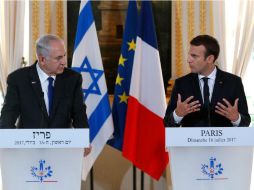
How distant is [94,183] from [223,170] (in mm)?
2498

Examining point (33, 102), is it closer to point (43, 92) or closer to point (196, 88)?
point (43, 92)

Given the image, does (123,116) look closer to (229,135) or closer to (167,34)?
(167,34)

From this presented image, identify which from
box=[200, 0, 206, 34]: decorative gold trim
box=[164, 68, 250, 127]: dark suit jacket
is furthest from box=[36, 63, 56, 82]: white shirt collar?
box=[200, 0, 206, 34]: decorative gold trim

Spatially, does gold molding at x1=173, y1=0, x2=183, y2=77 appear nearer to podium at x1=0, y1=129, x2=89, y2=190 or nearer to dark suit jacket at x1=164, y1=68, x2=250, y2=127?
dark suit jacket at x1=164, y1=68, x2=250, y2=127

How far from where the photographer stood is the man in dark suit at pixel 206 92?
2.99 meters

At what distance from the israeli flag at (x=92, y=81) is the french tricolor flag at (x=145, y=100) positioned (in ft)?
0.66

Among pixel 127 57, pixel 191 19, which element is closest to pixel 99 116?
pixel 127 57

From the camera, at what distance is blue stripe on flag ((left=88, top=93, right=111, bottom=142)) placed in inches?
158

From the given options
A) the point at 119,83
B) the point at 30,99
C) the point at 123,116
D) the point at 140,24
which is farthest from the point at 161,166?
the point at 30,99

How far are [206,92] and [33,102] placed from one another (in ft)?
3.68

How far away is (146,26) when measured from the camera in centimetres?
406

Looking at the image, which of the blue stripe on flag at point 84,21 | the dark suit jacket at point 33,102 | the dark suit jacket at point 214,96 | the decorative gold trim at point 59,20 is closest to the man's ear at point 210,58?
the dark suit jacket at point 214,96

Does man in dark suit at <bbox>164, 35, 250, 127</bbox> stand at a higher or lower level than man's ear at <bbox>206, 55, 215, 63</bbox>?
lower

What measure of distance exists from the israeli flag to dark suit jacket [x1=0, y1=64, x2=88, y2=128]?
35.3 inches
